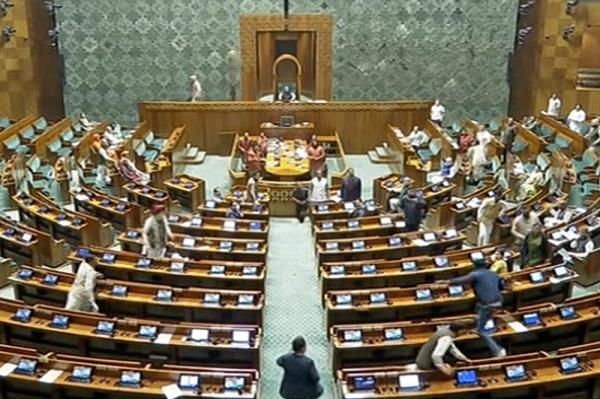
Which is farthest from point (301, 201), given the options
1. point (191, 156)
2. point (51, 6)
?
point (51, 6)

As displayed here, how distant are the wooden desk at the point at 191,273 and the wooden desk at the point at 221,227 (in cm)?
136

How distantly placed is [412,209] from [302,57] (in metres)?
10.3

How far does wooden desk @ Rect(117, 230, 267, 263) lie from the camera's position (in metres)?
8.77

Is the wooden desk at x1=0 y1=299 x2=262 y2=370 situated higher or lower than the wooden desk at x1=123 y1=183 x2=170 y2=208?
lower

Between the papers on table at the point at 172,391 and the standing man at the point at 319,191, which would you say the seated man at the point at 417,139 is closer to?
the standing man at the point at 319,191

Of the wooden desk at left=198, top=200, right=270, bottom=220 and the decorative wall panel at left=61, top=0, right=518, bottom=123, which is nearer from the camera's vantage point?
the wooden desk at left=198, top=200, right=270, bottom=220

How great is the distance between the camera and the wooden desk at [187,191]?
12.3 metres

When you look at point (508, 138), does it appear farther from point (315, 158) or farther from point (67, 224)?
point (67, 224)

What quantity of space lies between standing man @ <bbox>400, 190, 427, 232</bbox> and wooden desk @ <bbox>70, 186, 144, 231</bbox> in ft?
14.0

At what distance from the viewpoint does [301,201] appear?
39.4 ft

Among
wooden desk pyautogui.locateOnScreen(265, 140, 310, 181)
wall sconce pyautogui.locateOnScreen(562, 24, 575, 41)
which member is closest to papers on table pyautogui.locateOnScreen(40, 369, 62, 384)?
wooden desk pyautogui.locateOnScreen(265, 140, 310, 181)

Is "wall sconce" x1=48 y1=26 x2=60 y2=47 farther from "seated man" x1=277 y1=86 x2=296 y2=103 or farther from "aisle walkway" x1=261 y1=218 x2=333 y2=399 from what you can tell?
"aisle walkway" x1=261 y1=218 x2=333 y2=399

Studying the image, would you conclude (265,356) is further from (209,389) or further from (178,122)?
(178,122)

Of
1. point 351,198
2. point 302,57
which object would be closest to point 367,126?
point 302,57
